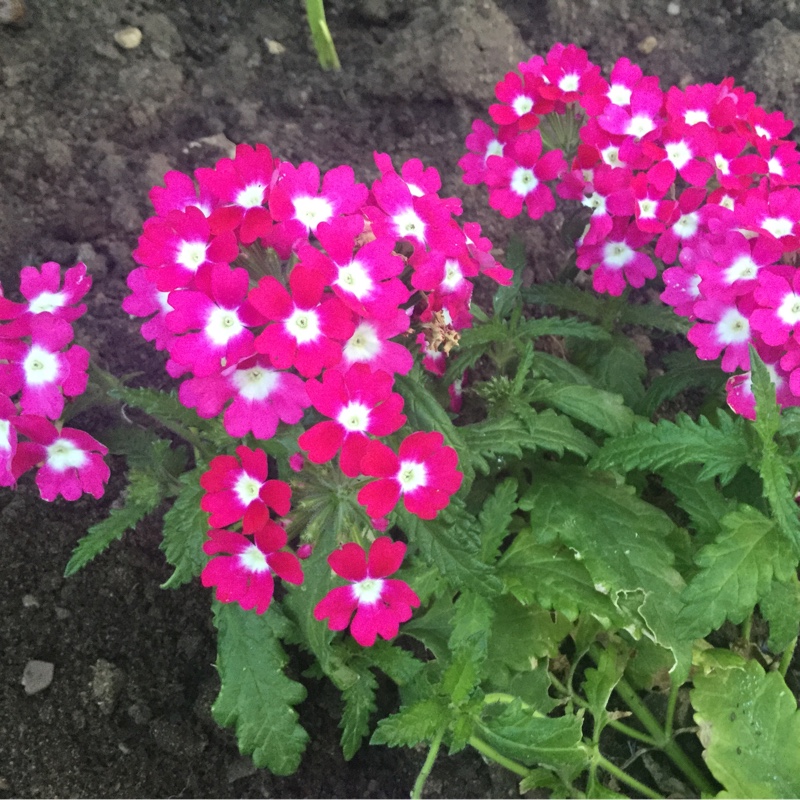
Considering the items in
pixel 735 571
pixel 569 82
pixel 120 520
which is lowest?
pixel 120 520

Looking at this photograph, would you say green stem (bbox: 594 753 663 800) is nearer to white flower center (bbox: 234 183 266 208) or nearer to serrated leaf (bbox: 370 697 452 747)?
serrated leaf (bbox: 370 697 452 747)

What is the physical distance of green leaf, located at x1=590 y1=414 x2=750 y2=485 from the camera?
1.48m

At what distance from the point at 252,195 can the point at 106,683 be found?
1.21 meters

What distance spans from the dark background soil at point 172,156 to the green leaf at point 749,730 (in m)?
0.49

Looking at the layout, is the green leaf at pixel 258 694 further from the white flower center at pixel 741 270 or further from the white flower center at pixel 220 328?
the white flower center at pixel 741 270

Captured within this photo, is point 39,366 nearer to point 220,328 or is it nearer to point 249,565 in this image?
point 220,328

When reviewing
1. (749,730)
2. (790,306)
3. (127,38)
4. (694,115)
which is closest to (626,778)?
(749,730)

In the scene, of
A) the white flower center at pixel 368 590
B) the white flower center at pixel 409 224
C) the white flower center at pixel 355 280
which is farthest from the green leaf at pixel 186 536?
the white flower center at pixel 409 224

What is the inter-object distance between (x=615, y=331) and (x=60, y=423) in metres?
1.44

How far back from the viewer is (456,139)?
250 cm

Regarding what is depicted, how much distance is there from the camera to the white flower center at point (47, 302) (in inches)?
56.9

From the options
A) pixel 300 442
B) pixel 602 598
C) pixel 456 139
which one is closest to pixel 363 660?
pixel 602 598

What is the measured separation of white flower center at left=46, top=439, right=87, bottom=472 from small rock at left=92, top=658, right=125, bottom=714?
0.61 meters

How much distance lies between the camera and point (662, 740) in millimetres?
1716
